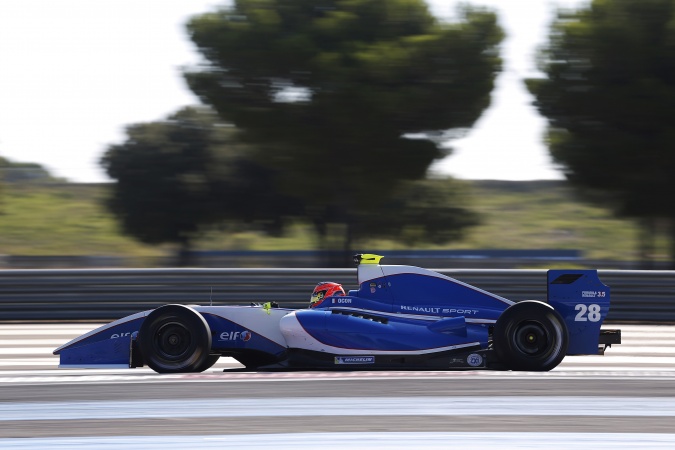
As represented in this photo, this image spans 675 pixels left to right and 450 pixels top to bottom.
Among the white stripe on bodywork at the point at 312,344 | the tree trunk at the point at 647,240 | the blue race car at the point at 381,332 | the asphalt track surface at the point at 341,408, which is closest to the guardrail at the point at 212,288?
the asphalt track surface at the point at 341,408

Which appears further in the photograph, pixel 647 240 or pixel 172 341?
pixel 647 240

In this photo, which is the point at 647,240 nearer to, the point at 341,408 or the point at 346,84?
the point at 346,84

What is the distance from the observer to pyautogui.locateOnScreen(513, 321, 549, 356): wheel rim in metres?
7.22

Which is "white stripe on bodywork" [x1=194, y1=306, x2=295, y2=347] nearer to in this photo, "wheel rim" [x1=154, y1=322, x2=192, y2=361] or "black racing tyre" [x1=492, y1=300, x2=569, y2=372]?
"wheel rim" [x1=154, y1=322, x2=192, y2=361]

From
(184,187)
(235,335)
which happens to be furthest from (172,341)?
(184,187)

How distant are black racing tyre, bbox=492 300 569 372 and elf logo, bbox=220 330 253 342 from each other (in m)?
2.03

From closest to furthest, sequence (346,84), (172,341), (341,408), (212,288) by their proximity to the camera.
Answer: (341,408) < (172,341) < (212,288) < (346,84)

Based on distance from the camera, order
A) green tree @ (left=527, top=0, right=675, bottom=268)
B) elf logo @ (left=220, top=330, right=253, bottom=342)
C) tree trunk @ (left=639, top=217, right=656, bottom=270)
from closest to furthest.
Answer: elf logo @ (left=220, top=330, right=253, bottom=342), green tree @ (left=527, top=0, right=675, bottom=268), tree trunk @ (left=639, top=217, right=656, bottom=270)

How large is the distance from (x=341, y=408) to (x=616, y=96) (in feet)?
64.6

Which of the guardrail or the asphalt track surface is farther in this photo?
the guardrail

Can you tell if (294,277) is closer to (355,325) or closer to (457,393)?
(355,325)

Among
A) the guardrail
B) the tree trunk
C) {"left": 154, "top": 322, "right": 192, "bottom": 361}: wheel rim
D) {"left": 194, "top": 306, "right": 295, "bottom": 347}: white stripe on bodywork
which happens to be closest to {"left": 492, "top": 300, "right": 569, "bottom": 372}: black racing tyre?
{"left": 194, "top": 306, "right": 295, "bottom": 347}: white stripe on bodywork

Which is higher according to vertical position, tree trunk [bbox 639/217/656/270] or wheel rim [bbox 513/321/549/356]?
tree trunk [bbox 639/217/656/270]

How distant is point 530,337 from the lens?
724 cm
